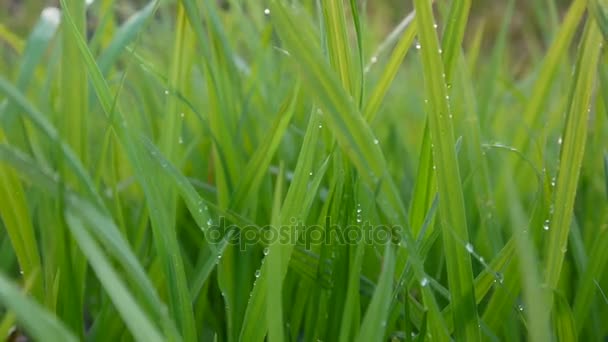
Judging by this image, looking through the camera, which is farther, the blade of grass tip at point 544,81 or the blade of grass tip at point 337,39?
the blade of grass tip at point 544,81

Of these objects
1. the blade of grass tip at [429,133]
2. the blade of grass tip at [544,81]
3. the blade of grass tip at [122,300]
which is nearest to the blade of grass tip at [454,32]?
the blade of grass tip at [429,133]

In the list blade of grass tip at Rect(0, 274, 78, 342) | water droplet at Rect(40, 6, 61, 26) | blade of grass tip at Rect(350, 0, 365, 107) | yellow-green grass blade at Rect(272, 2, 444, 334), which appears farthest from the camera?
water droplet at Rect(40, 6, 61, 26)

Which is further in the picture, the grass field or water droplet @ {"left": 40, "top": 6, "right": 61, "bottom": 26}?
water droplet @ {"left": 40, "top": 6, "right": 61, "bottom": 26}

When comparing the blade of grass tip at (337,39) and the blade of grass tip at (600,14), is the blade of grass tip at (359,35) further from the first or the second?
the blade of grass tip at (600,14)

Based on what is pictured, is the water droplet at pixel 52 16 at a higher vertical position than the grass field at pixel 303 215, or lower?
higher

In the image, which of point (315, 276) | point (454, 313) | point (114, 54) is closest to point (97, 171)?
point (114, 54)

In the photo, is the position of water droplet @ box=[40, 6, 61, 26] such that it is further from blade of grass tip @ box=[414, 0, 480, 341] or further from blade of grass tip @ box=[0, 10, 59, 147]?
blade of grass tip @ box=[414, 0, 480, 341]

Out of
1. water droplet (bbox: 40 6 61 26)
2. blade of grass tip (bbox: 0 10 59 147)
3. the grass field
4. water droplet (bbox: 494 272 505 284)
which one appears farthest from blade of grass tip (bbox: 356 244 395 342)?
water droplet (bbox: 40 6 61 26)
